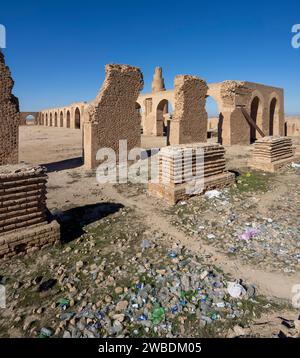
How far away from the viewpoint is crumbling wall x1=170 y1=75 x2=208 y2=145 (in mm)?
12086

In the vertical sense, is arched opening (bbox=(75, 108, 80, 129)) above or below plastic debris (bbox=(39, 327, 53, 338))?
above

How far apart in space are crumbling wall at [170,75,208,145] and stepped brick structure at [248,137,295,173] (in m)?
3.65

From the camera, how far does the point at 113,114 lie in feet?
33.2

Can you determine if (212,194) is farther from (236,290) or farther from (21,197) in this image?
(21,197)

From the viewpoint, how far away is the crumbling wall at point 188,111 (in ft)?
39.7

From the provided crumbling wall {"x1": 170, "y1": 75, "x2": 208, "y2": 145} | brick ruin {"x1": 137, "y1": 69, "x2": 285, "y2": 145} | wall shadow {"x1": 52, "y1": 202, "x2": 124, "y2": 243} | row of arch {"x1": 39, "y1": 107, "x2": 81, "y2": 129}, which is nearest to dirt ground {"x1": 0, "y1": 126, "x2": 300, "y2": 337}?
wall shadow {"x1": 52, "y1": 202, "x2": 124, "y2": 243}

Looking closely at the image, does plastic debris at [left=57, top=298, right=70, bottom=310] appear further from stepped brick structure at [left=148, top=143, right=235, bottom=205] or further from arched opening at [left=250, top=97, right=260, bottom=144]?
arched opening at [left=250, top=97, right=260, bottom=144]

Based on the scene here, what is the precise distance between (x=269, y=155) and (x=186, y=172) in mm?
4471

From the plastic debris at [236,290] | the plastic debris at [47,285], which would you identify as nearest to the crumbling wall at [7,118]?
the plastic debris at [47,285]

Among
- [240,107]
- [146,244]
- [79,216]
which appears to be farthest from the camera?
[240,107]

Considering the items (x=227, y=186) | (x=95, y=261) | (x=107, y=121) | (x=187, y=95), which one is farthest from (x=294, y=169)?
(x=95, y=261)

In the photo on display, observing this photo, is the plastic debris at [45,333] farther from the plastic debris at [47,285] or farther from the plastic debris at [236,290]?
the plastic debris at [236,290]

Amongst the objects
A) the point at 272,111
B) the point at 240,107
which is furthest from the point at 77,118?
the point at 240,107
